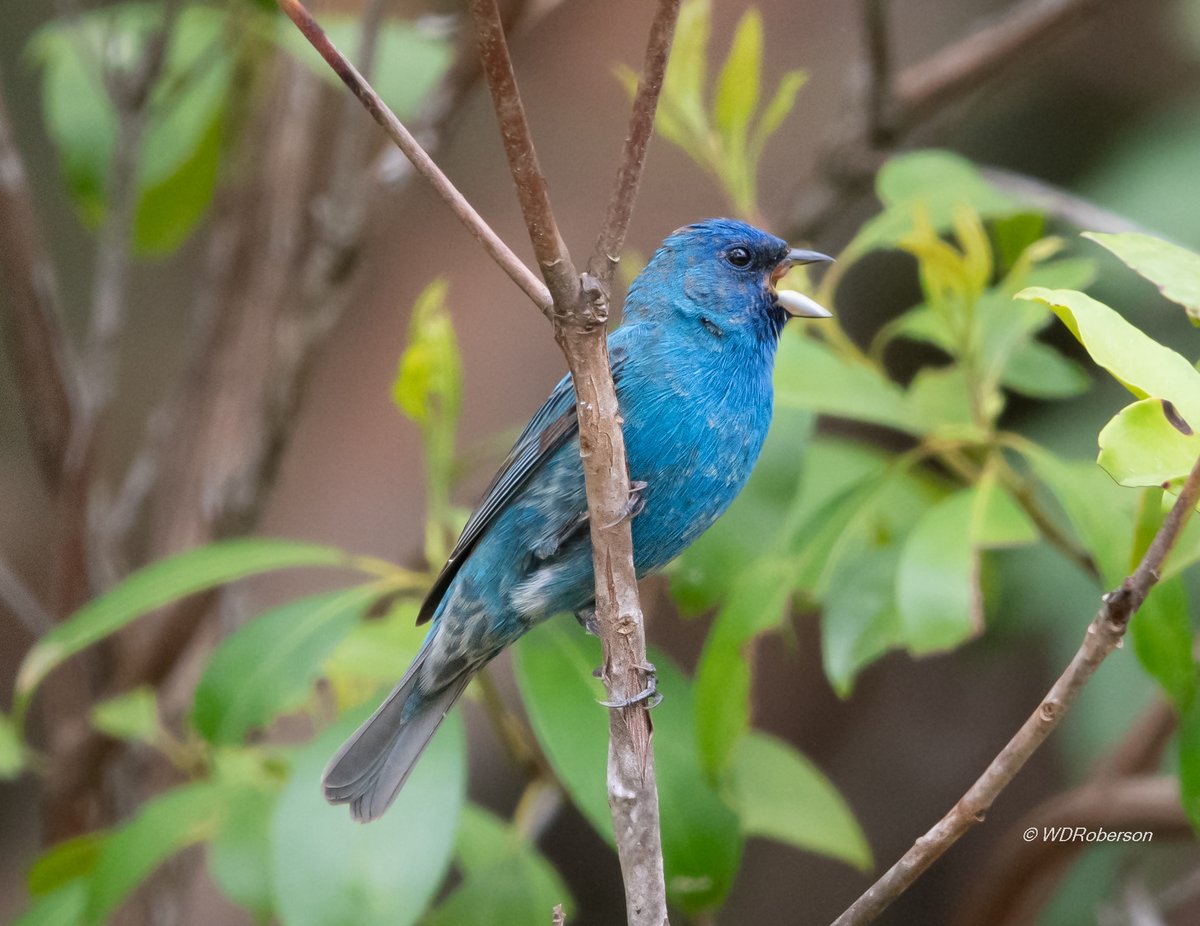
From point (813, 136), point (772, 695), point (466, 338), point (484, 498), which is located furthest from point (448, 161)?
point (484, 498)

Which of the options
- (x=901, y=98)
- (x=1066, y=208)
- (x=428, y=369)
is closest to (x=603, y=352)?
(x=428, y=369)

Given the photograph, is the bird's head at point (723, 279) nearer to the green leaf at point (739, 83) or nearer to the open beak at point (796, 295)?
the open beak at point (796, 295)

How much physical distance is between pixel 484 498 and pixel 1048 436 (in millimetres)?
1878

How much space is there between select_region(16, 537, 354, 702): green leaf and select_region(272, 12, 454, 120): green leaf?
49.5 inches

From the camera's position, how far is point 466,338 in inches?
205

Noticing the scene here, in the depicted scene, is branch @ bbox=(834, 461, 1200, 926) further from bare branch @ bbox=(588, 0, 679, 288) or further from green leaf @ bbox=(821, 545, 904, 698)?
green leaf @ bbox=(821, 545, 904, 698)

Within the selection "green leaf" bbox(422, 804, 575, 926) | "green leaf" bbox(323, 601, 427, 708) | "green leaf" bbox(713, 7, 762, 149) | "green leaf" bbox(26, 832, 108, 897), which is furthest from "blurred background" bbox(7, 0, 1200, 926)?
"green leaf" bbox(422, 804, 575, 926)

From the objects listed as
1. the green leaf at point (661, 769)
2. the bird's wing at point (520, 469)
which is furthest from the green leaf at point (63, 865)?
the green leaf at point (661, 769)

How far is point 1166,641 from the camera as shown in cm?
216

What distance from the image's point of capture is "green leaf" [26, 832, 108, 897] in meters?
3.20

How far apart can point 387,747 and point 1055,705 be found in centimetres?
164

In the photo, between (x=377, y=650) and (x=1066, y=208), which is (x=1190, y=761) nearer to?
(x=1066, y=208)

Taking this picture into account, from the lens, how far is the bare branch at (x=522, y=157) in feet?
4.60

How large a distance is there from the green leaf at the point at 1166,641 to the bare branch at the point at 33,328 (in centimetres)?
283
